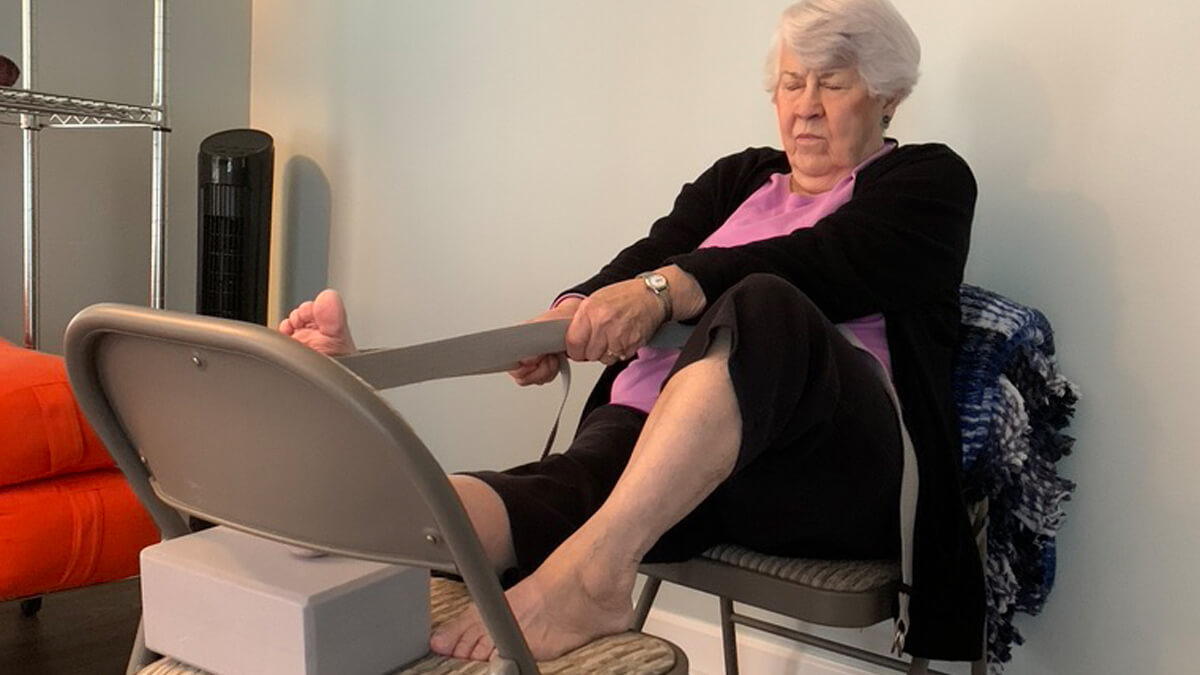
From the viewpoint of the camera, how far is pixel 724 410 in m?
0.95

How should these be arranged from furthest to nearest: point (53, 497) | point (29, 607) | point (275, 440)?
1. point (29, 607)
2. point (53, 497)
3. point (275, 440)

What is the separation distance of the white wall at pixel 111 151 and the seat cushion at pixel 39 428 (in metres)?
0.76

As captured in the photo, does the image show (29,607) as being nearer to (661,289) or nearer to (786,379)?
(661,289)

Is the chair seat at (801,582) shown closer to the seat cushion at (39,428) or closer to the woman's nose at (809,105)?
the woman's nose at (809,105)

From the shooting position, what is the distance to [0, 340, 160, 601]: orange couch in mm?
1503

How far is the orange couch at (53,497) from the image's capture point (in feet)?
4.93

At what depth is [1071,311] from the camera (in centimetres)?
144

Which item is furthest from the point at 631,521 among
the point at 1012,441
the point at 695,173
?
the point at 695,173

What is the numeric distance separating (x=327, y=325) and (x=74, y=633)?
112cm

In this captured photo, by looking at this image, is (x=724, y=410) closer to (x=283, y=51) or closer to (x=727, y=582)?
(x=727, y=582)

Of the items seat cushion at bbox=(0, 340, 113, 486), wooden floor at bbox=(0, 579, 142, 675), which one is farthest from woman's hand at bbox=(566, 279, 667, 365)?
wooden floor at bbox=(0, 579, 142, 675)

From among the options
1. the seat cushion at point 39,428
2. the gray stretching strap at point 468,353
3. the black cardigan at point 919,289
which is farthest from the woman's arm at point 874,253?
the seat cushion at point 39,428

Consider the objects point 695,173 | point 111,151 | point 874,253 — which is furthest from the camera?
point 111,151

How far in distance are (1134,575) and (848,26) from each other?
0.79m
